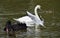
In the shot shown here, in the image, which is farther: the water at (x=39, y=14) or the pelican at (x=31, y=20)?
the pelican at (x=31, y=20)

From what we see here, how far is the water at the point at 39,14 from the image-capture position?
37.3 ft

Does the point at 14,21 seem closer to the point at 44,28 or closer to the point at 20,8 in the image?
the point at 44,28

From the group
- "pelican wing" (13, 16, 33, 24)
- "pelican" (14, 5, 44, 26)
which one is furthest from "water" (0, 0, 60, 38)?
"pelican wing" (13, 16, 33, 24)

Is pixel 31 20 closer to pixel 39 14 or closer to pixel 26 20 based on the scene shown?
pixel 26 20

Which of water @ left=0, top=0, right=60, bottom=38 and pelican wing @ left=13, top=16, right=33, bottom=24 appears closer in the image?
water @ left=0, top=0, right=60, bottom=38

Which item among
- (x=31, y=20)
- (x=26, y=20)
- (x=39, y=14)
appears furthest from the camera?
(x=39, y=14)

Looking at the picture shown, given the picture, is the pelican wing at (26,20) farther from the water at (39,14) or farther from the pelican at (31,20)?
the water at (39,14)

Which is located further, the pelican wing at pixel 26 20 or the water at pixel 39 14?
the pelican wing at pixel 26 20

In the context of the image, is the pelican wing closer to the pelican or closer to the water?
the pelican

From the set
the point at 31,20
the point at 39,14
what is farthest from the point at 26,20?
the point at 39,14

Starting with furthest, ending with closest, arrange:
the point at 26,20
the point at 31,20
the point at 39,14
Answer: the point at 39,14
the point at 31,20
the point at 26,20

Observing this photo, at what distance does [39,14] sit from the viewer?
48.5 feet

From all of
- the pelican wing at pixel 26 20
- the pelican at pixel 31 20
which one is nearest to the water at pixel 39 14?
the pelican at pixel 31 20

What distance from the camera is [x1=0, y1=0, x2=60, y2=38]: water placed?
1137cm
